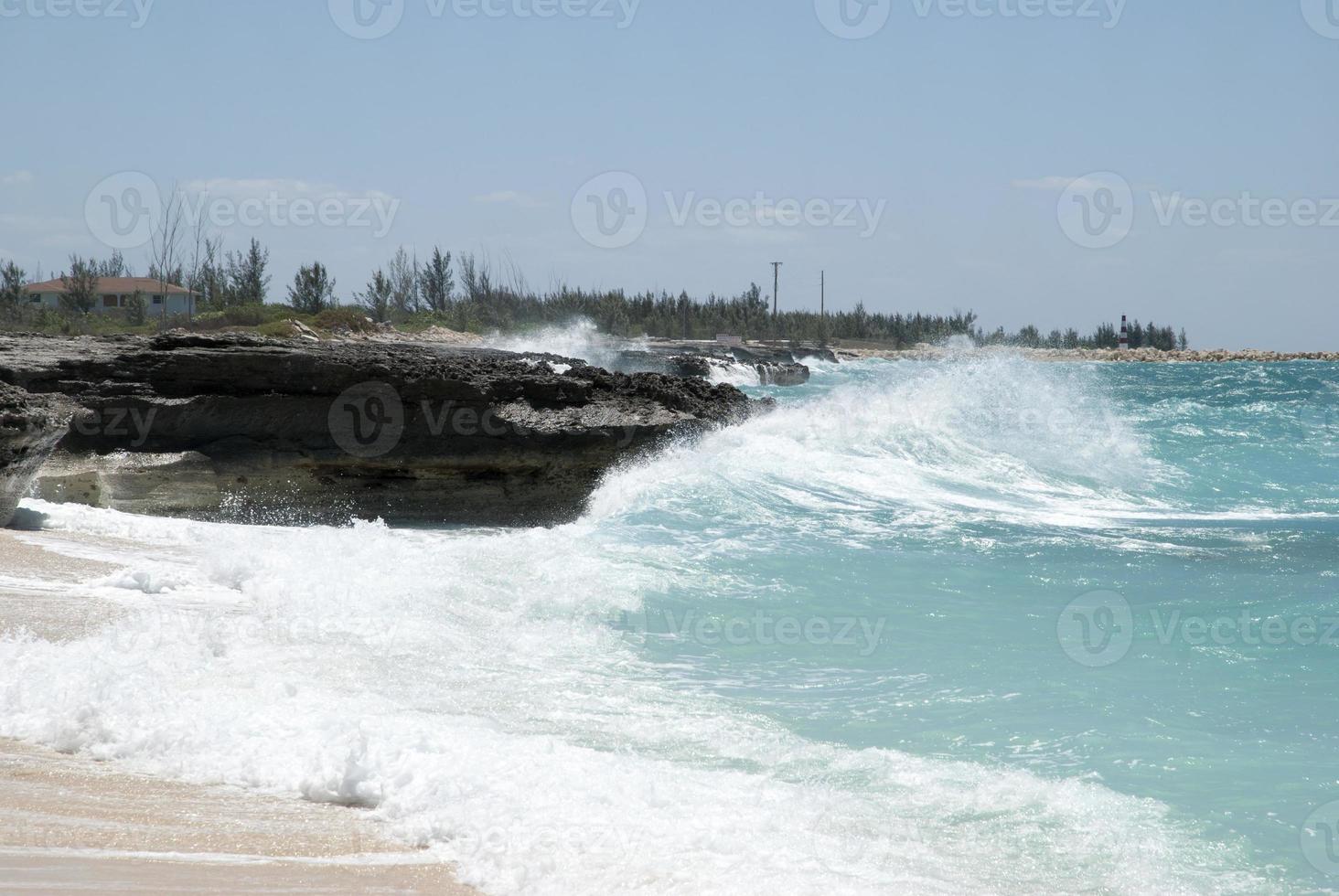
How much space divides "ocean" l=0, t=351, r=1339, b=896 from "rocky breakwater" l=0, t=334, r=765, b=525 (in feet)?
→ 2.02

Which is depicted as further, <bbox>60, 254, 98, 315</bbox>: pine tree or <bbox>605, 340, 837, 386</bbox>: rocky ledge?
<bbox>60, 254, 98, 315</bbox>: pine tree

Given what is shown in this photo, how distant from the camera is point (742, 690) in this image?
18.5 ft

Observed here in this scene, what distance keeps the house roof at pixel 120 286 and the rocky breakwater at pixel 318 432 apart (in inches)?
2055

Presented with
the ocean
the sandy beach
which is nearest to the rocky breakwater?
the ocean

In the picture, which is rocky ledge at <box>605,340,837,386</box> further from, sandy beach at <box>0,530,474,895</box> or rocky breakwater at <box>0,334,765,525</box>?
sandy beach at <box>0,530,474,895</box>

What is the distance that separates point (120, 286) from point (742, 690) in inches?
2542

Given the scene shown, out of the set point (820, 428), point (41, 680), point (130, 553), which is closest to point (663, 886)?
point (41, 680)

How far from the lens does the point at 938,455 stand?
1647cm

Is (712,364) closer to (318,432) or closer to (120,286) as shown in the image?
(318,432)

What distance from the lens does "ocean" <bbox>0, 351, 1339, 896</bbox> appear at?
12.3ft

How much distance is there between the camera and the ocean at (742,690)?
12.3 ft

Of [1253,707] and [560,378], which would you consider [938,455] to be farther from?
[1253,707]

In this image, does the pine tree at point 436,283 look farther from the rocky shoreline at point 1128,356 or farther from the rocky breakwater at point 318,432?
the rocky breakwater at point 318,432

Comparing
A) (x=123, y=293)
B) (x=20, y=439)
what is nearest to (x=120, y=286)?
(x=123, y=293)
